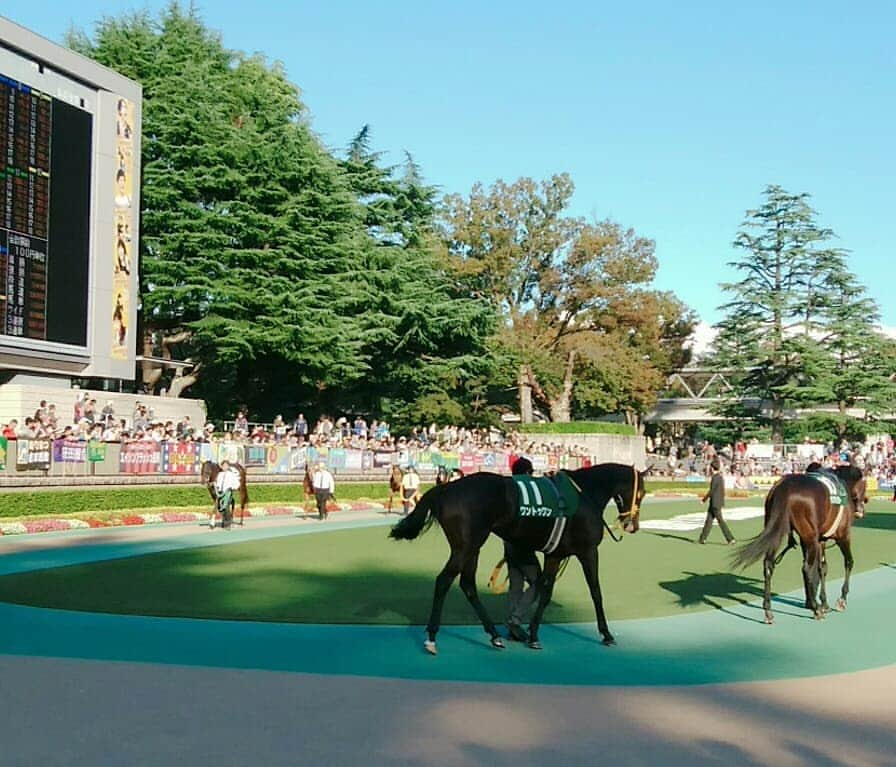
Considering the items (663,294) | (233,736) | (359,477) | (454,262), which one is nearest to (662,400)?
(663,294)

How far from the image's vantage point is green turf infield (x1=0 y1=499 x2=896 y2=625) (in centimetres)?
1173

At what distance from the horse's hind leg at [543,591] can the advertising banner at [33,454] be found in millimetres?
16766

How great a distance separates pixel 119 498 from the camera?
25.8 m

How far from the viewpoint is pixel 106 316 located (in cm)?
2802

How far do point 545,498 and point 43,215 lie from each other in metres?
19.6

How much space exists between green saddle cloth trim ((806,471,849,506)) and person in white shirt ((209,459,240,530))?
588 inches

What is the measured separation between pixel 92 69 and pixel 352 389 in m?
24.3

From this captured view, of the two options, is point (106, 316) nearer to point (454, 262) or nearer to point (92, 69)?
point (92, 69)

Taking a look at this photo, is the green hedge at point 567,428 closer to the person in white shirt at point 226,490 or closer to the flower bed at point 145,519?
the flower bed at point 145,519

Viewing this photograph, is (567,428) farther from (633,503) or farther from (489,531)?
(489,531)

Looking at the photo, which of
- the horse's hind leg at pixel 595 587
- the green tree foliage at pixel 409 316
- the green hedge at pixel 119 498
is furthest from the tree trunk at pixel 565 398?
the horse's hind leg at pixel 595 587

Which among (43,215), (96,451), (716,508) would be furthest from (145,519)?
(716,508)

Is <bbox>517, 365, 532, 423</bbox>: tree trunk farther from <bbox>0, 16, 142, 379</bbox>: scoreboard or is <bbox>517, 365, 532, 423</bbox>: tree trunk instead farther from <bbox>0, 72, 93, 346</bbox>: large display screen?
<bbox>0, 72, 93, 346</bbox>: large display screen

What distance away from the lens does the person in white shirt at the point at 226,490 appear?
947 inches
